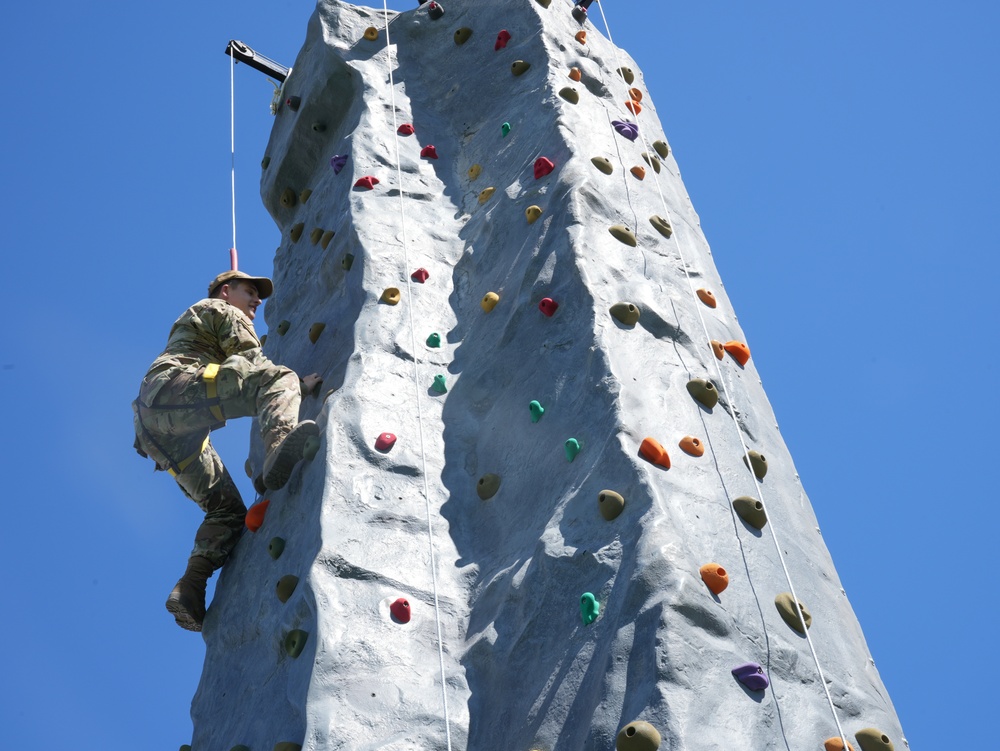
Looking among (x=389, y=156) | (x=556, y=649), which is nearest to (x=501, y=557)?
(x=556, y=649)

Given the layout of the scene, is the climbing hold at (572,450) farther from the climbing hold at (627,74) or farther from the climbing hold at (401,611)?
the climbing hold at (627,74)

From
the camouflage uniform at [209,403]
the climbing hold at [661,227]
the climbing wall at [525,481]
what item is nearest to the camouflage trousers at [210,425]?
the camouflage uniform at [209,403]

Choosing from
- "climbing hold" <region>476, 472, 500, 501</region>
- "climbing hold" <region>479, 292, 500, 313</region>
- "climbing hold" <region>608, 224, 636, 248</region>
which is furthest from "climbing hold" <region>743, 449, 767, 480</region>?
"climbing hold" <region>479, 292, 500, 313</region>

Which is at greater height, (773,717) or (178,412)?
(178,412)

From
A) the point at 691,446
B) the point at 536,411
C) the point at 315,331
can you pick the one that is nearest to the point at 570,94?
the point at 315,331

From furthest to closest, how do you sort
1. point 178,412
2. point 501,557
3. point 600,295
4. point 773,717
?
point 178,412 → point 600,295 → point 501,557 → point 773,717

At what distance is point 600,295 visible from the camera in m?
4.03

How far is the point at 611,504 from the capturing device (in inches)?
130

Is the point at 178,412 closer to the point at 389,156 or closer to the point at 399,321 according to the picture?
the point at 399,321

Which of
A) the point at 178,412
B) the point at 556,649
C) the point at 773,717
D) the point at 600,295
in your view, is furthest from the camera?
the point at 178,412

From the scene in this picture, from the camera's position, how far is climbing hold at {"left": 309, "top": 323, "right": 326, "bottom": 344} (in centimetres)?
482

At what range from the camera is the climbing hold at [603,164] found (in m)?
4.71

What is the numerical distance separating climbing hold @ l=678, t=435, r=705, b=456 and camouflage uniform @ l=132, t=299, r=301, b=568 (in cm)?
129

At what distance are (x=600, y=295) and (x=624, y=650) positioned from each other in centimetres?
139
